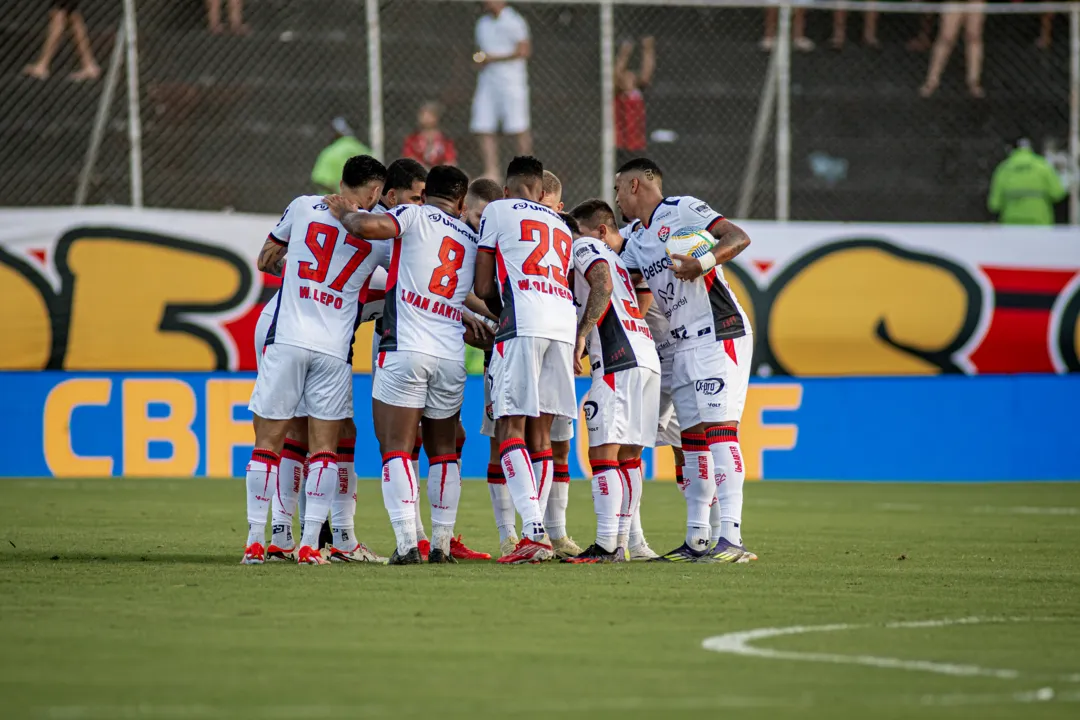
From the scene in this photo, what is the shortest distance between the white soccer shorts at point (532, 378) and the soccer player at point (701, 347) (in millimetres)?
788

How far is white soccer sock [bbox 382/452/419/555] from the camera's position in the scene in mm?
8969

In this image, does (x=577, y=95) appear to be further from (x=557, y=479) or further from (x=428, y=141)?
(x=557, y=479)

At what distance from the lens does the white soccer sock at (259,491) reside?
9.17 meters

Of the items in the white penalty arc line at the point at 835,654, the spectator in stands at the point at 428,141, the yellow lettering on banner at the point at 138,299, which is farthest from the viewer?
the spectator in stands at the point at 428,141

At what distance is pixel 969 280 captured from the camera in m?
18.8

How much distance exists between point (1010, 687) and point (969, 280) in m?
14.2

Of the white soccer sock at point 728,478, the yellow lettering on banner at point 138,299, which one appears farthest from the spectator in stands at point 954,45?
the white soccer sock at point 728,478

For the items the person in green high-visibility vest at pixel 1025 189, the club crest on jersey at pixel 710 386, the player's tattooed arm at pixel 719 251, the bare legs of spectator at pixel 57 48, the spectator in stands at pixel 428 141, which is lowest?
the club crest on jersey at pixel 710 386

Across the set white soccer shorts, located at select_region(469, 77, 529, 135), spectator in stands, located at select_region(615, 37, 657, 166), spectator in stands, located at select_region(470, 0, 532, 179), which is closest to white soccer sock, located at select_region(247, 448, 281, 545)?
spectator in stands, located at select_region(470, 0, 532, 179)

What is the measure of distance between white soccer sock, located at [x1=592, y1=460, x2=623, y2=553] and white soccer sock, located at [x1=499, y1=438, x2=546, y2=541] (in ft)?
1.35

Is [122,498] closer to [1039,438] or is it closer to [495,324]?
[495,324]

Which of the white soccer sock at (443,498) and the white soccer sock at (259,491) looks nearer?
the white soccer sock at (259,491)

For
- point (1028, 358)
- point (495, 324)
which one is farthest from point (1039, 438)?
point (495, 324)

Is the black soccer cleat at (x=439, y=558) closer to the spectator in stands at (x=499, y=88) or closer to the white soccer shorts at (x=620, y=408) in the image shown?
the white soccer shorts at (x=620, y=408)
